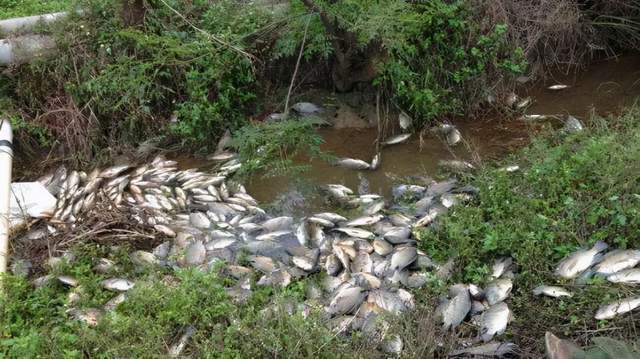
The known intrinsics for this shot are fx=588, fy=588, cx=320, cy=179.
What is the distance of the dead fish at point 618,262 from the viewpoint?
11.7 ft

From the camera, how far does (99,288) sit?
4105 millimetres

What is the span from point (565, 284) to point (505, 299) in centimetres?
37

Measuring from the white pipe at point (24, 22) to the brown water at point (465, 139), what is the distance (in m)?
2.73

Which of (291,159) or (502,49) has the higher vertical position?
(502,49)

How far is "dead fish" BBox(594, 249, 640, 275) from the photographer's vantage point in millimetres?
3580

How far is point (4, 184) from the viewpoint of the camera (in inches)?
182

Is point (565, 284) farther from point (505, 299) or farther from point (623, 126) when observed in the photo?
point (623, 126)

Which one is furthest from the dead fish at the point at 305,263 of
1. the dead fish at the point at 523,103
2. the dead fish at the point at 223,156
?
the dead fish at the point at 523,103

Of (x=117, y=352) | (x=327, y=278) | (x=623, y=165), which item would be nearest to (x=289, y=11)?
(x=327, y=278)

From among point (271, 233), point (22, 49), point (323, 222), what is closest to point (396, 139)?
point (323, 222)

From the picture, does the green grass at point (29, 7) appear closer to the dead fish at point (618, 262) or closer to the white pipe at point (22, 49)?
the white pipe at point (22, 49)

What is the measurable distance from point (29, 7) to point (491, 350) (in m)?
5.85

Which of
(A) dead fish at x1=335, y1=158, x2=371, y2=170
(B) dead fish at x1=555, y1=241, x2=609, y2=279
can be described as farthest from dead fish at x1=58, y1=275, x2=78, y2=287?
(B) dead fish at x1=555, y1=241, x2=609, y2=279

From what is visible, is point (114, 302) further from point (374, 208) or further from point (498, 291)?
point (498, 291)
